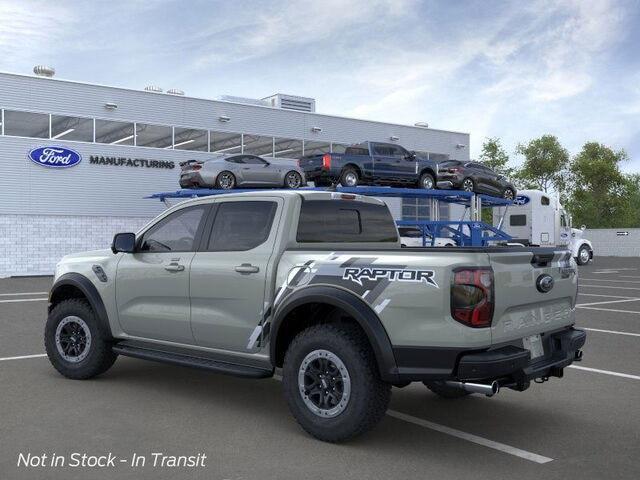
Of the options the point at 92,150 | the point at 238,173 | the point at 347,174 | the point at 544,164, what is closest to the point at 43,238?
the point at 92,150

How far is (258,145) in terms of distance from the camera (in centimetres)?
3222

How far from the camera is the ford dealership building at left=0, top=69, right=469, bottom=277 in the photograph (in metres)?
26.2

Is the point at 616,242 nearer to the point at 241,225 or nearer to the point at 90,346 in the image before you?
the point at 90,346

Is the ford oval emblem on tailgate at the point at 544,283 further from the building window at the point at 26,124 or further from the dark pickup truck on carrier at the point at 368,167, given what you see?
the building window at the point at 26,124

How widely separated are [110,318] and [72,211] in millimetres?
22472

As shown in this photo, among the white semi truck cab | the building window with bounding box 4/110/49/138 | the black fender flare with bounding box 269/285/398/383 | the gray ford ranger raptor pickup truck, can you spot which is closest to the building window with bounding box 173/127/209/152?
the building window with bounding box 4/110/49/138

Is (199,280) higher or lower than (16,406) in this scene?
higher

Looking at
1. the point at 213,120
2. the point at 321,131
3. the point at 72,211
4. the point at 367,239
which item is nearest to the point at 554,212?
the point at 321,131

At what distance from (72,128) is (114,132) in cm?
171

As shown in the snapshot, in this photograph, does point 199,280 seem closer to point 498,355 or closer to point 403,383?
point 403,383

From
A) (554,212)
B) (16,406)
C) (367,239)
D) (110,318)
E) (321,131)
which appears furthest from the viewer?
(321,131)

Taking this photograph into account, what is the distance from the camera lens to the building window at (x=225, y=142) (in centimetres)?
3100

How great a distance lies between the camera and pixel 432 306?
443cm

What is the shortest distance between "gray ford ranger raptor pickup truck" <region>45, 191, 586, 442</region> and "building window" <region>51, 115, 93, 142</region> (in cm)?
2197
